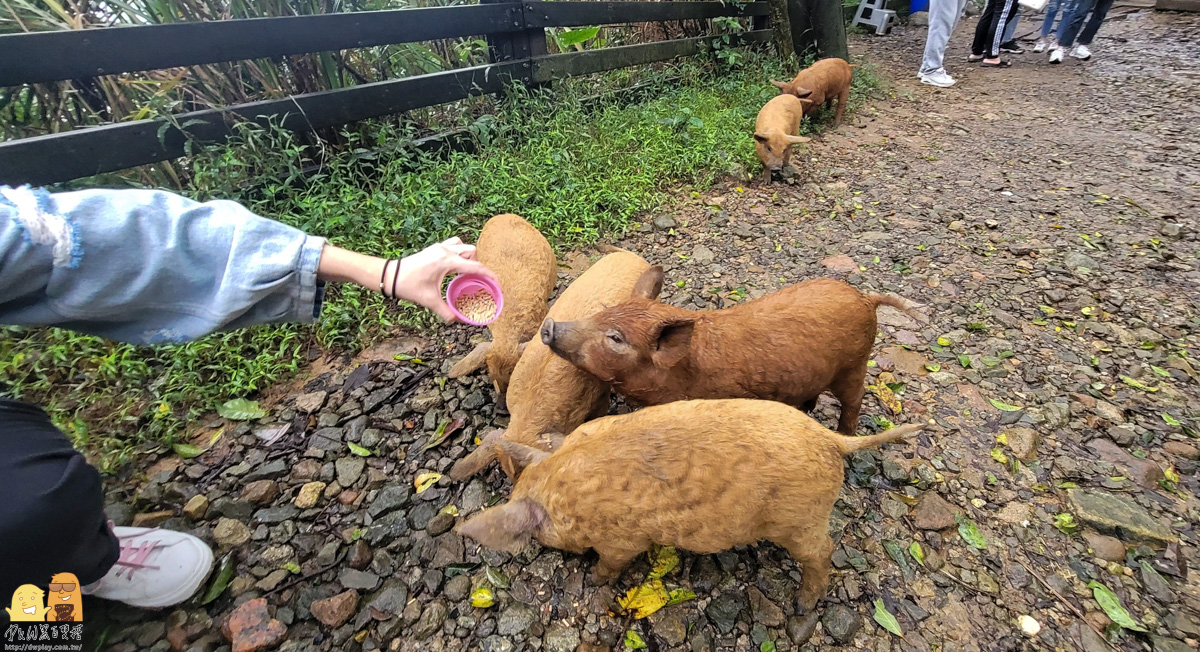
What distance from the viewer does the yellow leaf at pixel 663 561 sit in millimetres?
2551

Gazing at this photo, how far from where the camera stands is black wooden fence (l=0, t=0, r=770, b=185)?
354cm

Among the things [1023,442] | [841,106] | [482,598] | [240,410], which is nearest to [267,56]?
[240,410]

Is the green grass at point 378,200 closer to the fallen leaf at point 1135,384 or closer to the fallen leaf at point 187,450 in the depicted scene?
the fallen leaf at point 187,450

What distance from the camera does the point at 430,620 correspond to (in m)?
2.46

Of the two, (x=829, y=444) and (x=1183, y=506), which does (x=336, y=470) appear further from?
(x=1183, y=506)

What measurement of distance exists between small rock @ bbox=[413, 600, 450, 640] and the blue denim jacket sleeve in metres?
1.40

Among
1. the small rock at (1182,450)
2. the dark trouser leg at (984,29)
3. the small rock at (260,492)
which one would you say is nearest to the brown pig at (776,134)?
the small rock at (1182,450)

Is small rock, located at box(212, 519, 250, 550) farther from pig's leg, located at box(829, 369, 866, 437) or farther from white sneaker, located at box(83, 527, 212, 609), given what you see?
pig's leg, located at box(829, 369, 866, 437)

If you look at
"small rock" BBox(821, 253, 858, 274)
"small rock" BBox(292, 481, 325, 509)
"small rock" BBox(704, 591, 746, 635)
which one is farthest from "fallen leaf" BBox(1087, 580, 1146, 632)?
"small rock" BBox(292, 481, 325, 509)

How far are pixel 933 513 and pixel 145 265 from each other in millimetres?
3449

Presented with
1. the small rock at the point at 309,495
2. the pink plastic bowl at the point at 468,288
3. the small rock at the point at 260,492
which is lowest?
the small rock at the point at 309,495

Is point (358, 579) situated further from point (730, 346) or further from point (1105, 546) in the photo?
point (1105, 546)

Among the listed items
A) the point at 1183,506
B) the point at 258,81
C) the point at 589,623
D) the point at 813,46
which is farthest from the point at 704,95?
the point at 589,623

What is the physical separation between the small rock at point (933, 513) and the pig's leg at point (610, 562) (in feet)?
4.73
